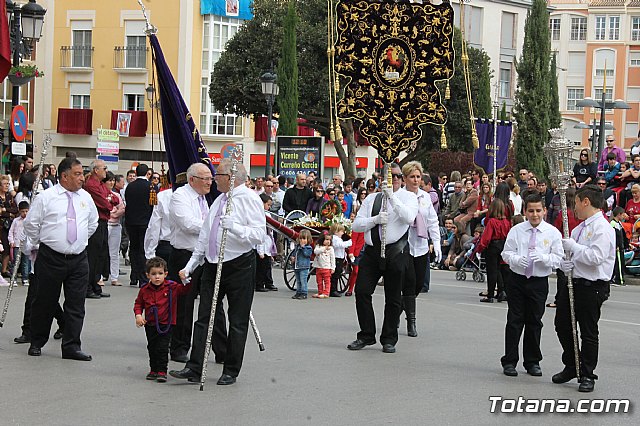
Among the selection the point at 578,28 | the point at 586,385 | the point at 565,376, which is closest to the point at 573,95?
the point at 578,28

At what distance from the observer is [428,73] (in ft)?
46.6

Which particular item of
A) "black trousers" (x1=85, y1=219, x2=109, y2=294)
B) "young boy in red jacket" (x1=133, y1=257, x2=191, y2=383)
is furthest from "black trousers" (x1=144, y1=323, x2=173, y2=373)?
"black trousers" (x1=85, y1=219, x2=109, y2=294)

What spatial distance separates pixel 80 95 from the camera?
59812 mm

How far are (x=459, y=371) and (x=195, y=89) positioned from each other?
48.2 meters

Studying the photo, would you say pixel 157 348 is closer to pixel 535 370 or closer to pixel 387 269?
pixel 387 269

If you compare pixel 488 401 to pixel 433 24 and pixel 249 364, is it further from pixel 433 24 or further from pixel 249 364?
pixel 433 24

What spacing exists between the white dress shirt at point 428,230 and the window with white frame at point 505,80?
54.7 m

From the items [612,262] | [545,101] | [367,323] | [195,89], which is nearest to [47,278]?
[367,323]

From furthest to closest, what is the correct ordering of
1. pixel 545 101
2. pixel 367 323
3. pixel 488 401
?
pixel 545 101 → pixel 367 323 → pixel 488 401

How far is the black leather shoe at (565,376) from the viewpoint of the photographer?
10.2 metres

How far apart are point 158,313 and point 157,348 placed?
12.3 inches

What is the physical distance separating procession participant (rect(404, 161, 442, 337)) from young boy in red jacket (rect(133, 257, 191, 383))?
11.1 ft

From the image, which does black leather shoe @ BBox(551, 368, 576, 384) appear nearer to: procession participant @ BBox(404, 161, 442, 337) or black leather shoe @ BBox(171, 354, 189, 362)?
procession participant @ BBox(404, 161, 442, 337)

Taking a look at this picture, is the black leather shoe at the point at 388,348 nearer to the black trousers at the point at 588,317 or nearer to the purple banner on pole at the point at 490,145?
the black trousers at the point at 588,317
